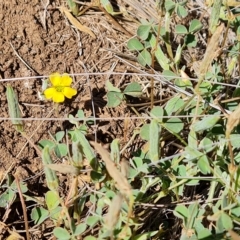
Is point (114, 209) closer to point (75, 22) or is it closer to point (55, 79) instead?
point (55, 79)

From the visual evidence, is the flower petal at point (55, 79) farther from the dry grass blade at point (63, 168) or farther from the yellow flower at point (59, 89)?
the dry grass blade at point (63, 168)

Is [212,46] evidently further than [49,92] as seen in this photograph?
No

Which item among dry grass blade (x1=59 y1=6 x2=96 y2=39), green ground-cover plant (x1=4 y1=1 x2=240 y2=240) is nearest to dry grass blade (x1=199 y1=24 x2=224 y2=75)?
green ground-cover plant (x1=4 y1=1 x2=240 y2=240)

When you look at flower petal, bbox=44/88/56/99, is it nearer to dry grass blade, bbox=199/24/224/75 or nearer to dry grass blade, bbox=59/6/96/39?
dry grass blade, bbox=59/6/96/39

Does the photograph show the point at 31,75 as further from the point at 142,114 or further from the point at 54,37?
the point at 142,114

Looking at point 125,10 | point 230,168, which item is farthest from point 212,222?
point 125,10

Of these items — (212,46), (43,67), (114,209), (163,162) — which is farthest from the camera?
(43,67)

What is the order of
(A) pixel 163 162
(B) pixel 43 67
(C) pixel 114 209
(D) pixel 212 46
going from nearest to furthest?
(C) pixel 114 209
(D) pixel 212 46
(A) pixel 163 162
(B) pixel 43 67

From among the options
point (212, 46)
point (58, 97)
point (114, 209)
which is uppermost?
point (212, 46)

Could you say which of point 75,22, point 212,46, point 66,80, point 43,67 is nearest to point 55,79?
point 66,80

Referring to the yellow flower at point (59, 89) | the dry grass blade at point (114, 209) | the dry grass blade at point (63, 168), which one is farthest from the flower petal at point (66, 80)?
the dry grass blade at point (114, 209)
